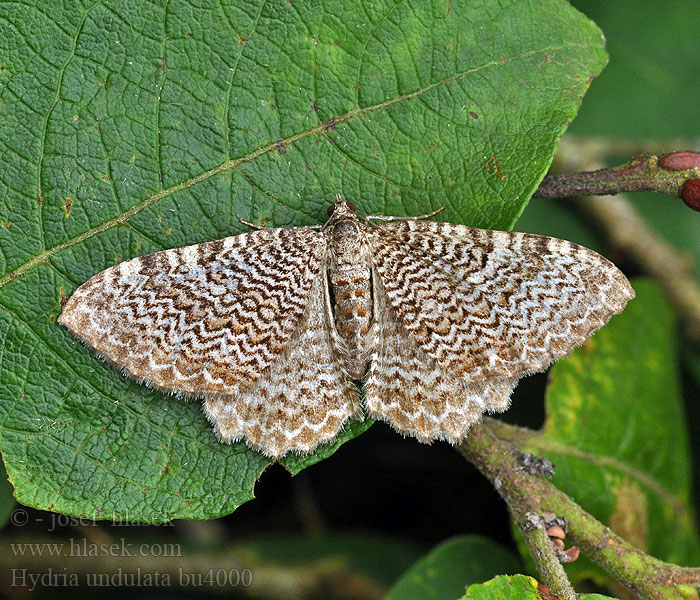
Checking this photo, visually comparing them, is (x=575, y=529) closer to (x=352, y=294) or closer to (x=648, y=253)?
(x=352, y=294)

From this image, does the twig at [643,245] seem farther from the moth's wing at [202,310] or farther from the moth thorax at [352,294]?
the moth's wing at [202,310]

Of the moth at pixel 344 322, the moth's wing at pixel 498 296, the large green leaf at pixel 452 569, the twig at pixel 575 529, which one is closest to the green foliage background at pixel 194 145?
the moth at pixel 344 322

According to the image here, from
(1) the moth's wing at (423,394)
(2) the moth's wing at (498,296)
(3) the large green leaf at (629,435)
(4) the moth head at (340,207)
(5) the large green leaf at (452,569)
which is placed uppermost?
(4) the moth head at (340,207)

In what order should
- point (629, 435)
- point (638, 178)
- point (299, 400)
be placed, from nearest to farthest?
1. point (638, 178)
2. point (299, 400)
3. point (629, 435)

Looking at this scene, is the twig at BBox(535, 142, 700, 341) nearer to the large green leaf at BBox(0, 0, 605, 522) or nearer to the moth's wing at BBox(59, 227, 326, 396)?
the large green leaf at BBox(0, 0, 605, 522)

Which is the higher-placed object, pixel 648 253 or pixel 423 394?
pixel 648 253

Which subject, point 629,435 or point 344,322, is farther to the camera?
point 629,435

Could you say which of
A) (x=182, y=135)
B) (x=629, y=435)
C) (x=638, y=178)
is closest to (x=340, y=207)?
(x=182, y=135)
